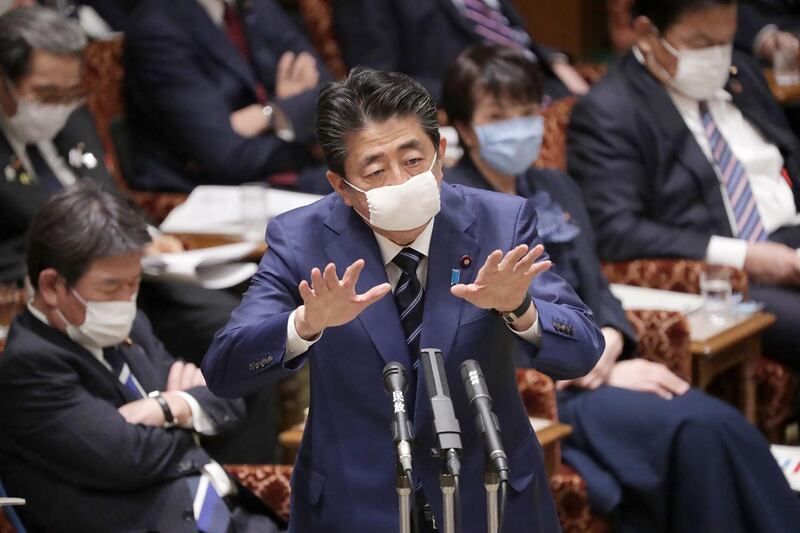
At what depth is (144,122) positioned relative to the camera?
524 centimetres

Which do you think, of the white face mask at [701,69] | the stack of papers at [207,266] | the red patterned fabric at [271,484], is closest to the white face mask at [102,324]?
the red patterned fabric at [271,484]

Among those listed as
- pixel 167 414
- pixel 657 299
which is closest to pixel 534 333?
pixel 167 414

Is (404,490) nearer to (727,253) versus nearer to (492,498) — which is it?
(492,498)

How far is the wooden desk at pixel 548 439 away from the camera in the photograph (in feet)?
11.3

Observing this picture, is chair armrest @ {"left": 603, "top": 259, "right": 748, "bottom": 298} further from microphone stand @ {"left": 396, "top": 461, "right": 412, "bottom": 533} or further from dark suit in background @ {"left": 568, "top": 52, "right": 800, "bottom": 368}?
microphone stand @ {"left": 396, "top": 461, "right": 412, "bottom": 533}

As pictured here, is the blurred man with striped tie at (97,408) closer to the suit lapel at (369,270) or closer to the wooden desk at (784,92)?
the suit lapel at (369,270)

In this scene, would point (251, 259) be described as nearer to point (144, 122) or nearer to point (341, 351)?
point (144, 122)

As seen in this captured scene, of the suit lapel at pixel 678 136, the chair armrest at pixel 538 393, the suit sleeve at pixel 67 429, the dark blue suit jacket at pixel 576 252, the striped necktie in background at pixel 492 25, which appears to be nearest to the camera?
the suit sleeve at pixel 67 429

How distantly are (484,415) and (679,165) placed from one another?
2.84 meters

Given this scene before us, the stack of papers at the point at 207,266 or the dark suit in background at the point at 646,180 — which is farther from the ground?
the dark suit in background at the point at 646,180

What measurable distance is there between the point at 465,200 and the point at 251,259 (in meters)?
2.39

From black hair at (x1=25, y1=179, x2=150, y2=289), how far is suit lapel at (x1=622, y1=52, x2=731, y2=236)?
2.15 m

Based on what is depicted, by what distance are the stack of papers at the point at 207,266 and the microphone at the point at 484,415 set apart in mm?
2265

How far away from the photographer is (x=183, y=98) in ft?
16.8
